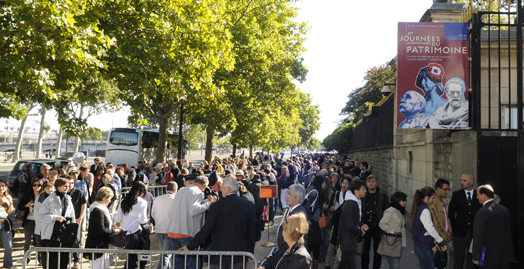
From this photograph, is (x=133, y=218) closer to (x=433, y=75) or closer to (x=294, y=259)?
(x=294, y=259)

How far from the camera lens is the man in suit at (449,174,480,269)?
21.0 ft

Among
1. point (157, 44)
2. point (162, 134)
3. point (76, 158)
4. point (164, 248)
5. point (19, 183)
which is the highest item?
point (157, 44)

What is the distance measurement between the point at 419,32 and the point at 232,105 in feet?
48.5

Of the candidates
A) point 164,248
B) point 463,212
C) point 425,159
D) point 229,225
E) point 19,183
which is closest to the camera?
point 229,225

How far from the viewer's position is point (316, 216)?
6.90 meters

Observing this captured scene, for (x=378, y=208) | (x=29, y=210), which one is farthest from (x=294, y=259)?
(x=29, y=210)

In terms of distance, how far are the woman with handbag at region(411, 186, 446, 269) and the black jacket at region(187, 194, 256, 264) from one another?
8.06ft

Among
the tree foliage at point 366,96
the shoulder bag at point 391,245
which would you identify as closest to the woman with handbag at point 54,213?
the shoulder bag at point 391,245

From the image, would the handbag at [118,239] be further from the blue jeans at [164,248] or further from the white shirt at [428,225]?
the white shirt at [428,225]

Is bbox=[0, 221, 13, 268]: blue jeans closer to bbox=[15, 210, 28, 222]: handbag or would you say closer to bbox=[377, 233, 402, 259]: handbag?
bbox=[15, 210, 28, 222]: handbag

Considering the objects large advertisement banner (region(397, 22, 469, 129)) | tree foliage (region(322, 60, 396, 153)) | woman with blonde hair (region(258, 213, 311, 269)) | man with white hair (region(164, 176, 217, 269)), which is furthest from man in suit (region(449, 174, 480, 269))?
tree foliage (region(322, 60, 396, 153))

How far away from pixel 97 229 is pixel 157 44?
21.4ft

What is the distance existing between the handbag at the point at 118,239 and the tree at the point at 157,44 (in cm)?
526

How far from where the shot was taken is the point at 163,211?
6363mm
